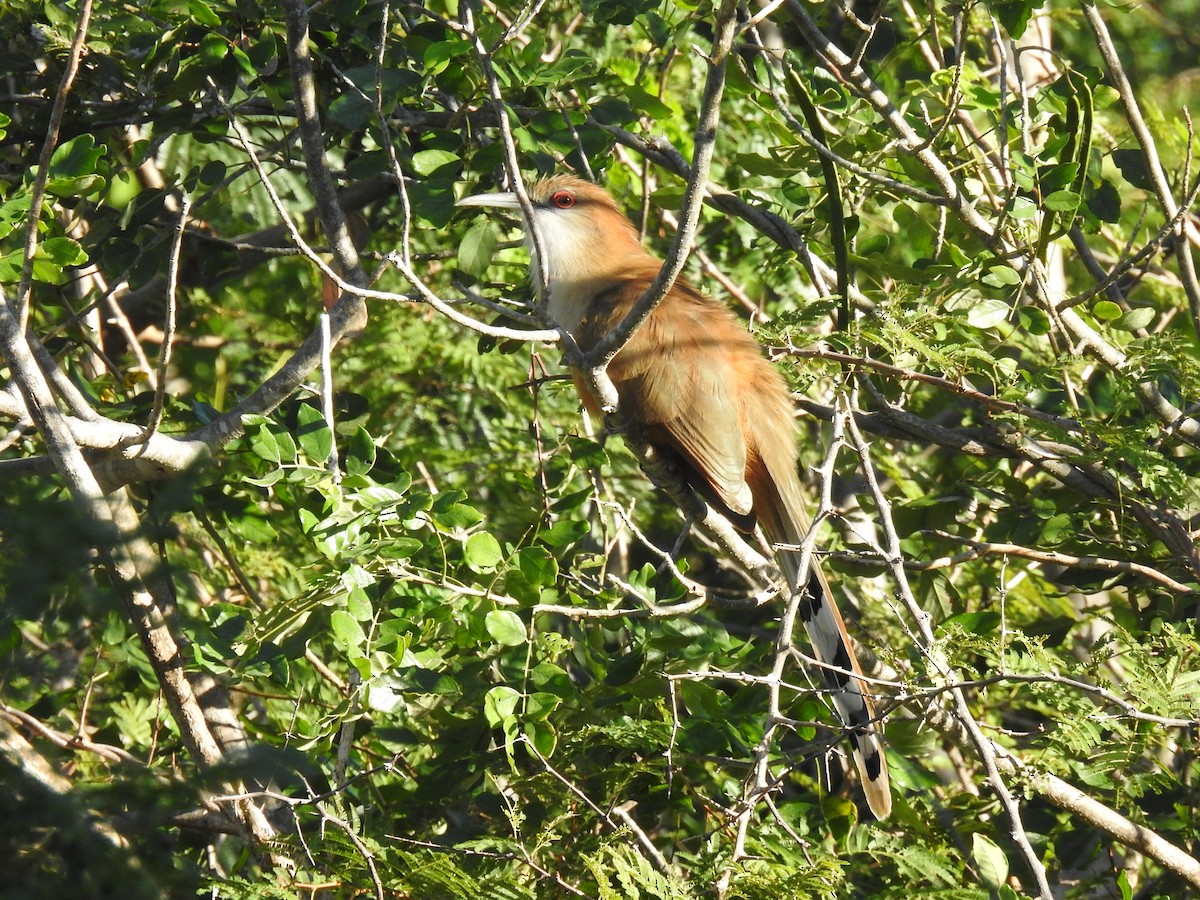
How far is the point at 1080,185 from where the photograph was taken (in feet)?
10.0

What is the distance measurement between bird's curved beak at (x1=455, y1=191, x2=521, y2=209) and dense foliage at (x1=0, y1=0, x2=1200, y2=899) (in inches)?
5.9

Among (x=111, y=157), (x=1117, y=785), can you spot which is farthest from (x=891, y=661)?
(x=111, y=157)

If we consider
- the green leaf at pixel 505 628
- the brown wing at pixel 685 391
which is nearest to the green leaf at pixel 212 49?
the brown wing at pixel 685 391

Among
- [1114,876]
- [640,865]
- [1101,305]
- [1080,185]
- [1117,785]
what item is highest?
[1080,185]

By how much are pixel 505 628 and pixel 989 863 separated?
1.38 meters

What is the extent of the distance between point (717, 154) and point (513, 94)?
170cm

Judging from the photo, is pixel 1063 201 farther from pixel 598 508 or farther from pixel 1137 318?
pixel 598 508

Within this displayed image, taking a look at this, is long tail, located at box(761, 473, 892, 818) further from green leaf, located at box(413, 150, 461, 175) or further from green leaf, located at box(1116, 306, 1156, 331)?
green leaf, located at box(413, 150, 461, 175)

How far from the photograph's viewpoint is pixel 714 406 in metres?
3.61

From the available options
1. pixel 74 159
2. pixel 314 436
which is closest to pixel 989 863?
pixel 314 436

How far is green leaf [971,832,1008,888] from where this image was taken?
2.94 metres

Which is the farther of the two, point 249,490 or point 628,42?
point 628,42

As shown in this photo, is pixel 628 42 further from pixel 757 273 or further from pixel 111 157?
pixel 111 157

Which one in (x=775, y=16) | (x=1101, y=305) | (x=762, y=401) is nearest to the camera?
(x=1101, y=305)
